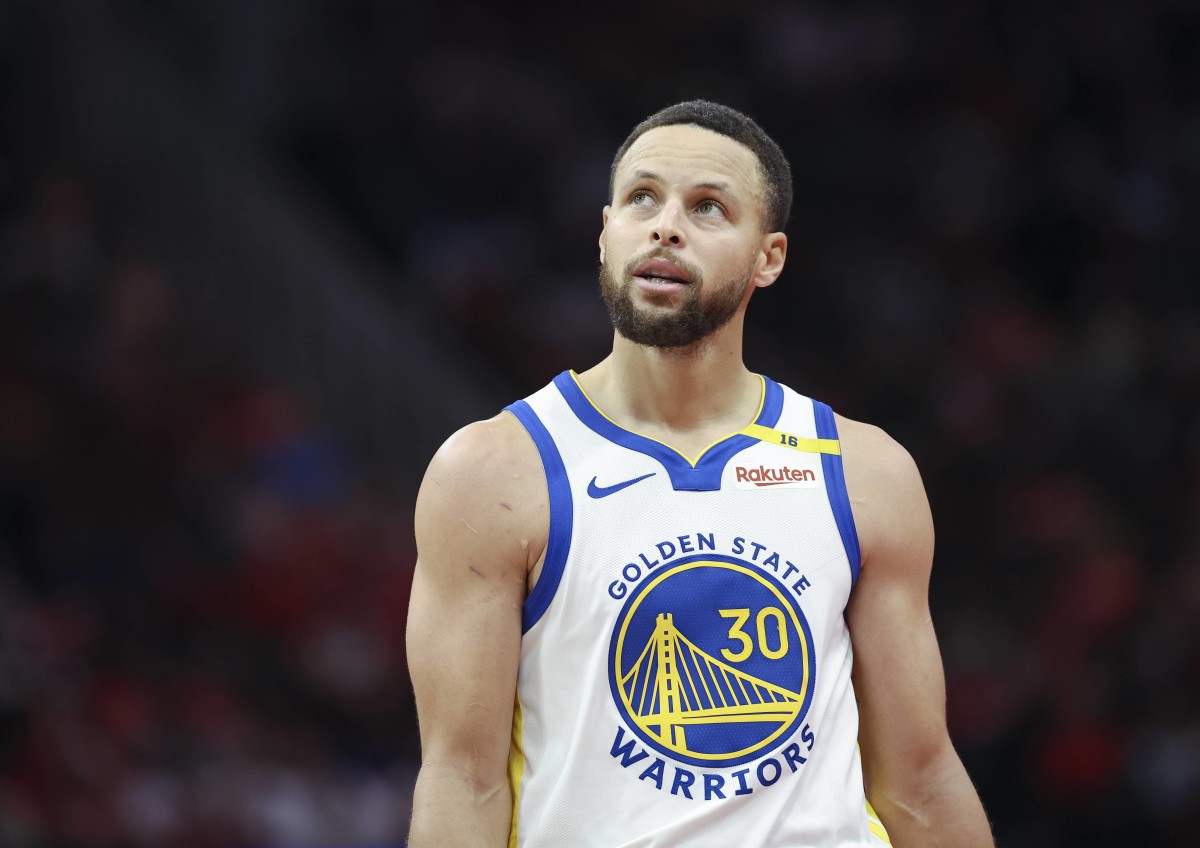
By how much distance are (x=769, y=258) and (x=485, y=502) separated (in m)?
0.86

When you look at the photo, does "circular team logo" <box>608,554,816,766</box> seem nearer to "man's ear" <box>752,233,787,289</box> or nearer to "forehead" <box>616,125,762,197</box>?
"man's ear" <box>752,233,787,289</box>

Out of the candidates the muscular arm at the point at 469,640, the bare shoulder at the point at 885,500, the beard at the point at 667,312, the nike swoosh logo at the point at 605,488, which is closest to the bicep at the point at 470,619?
the muscular arm at the point at 469,640

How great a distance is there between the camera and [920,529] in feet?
10.3

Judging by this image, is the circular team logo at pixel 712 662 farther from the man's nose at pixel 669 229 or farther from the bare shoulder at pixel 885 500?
the man's nose at pixel 669 229

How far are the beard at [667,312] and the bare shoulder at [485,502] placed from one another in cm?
33

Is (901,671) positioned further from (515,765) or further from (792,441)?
(515,765)

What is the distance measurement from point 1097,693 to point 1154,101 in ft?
14.3

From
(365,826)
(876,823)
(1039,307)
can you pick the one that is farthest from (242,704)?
(1039,307)

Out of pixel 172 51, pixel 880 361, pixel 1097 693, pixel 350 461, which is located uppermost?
pixel 172 51

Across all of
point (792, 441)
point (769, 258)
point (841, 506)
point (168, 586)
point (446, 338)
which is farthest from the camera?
point (446, 338)

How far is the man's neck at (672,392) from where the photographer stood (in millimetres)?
3156

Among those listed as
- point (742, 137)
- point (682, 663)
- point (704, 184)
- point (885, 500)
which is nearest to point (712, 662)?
point (682, 663)

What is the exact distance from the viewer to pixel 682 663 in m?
2.90

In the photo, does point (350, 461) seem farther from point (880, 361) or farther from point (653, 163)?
point (653, 163)
